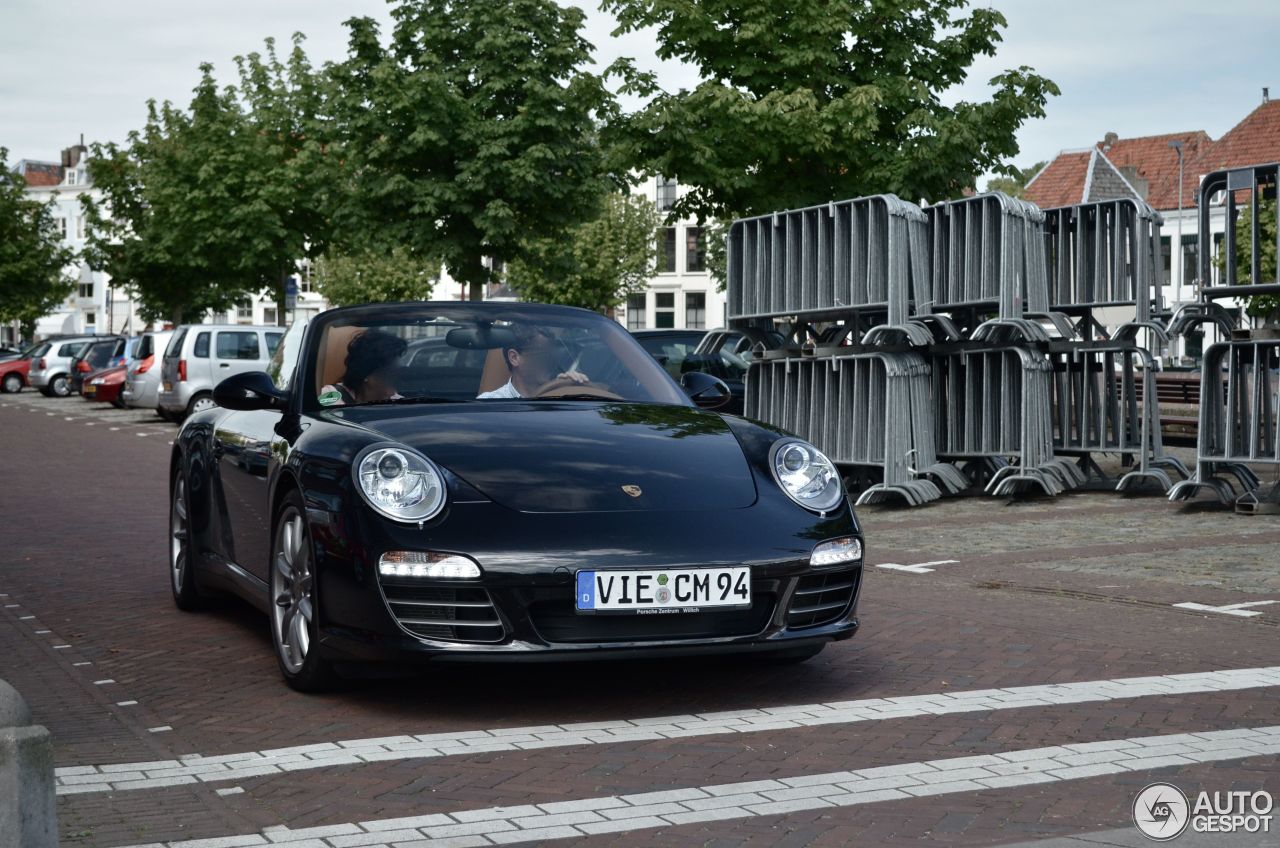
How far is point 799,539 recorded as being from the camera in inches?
229

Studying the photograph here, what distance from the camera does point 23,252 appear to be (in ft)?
232

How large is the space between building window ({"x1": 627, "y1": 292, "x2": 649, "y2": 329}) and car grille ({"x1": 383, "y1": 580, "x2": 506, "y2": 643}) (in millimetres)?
79364

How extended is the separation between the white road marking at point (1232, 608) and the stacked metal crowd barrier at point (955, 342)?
5.58 m

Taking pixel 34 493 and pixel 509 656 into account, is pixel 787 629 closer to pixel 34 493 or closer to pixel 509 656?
pixel 509 656

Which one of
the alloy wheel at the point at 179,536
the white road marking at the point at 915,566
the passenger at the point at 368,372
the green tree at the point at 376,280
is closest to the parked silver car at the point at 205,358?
the white road marking at the point at 915,566

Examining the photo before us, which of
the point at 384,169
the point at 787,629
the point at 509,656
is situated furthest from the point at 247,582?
Result: the point at 384,169

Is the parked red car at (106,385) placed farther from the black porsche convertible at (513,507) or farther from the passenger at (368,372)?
the passenger at (368,372)

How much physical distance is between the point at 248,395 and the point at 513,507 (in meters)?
1.69

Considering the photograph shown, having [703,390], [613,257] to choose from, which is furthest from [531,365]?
[613,257]

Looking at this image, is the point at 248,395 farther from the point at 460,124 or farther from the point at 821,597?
the point at 460,124

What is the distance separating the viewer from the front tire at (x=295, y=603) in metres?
5.92

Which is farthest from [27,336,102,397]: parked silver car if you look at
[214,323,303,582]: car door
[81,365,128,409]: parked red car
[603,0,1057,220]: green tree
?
[214,323,303,582]: car door

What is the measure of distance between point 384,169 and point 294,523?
90.5 ft

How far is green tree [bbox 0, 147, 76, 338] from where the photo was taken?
69.9m
